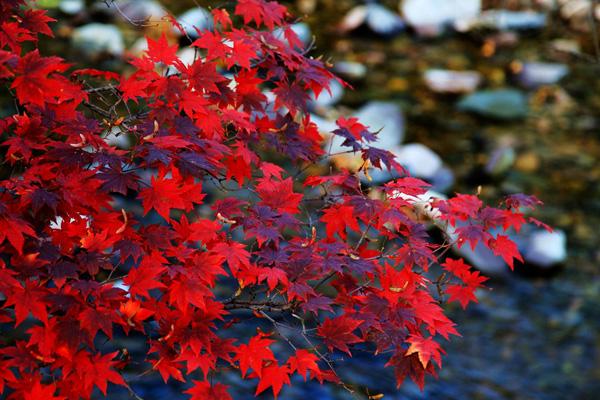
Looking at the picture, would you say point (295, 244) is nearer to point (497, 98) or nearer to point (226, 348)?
point (226, 348)

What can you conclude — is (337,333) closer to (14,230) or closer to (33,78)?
(14,230)

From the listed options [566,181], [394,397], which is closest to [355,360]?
[394,397]

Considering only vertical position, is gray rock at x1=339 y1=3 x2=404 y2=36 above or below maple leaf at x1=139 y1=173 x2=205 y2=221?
below

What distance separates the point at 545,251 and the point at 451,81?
4.08m

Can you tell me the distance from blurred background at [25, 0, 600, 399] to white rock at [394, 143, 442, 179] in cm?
2

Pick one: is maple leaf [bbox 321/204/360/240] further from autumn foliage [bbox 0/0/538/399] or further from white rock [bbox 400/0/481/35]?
white rock [bbox 400/0/481/35]

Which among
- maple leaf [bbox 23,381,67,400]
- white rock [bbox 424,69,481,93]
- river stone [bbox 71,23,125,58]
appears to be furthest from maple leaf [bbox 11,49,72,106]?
white rock [bbox 424,69,481,93]

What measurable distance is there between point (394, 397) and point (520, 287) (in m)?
2.23

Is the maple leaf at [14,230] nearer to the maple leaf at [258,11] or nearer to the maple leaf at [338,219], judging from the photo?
the maple leaf at [338,219]

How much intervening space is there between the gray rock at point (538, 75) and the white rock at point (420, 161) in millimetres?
3577

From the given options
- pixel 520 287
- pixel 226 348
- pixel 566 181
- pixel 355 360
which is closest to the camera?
pixel 226 348

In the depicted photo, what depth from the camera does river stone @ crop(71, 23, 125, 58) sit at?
9164mm

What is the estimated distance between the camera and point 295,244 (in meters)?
2.45

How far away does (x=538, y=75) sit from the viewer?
34.1 feet
